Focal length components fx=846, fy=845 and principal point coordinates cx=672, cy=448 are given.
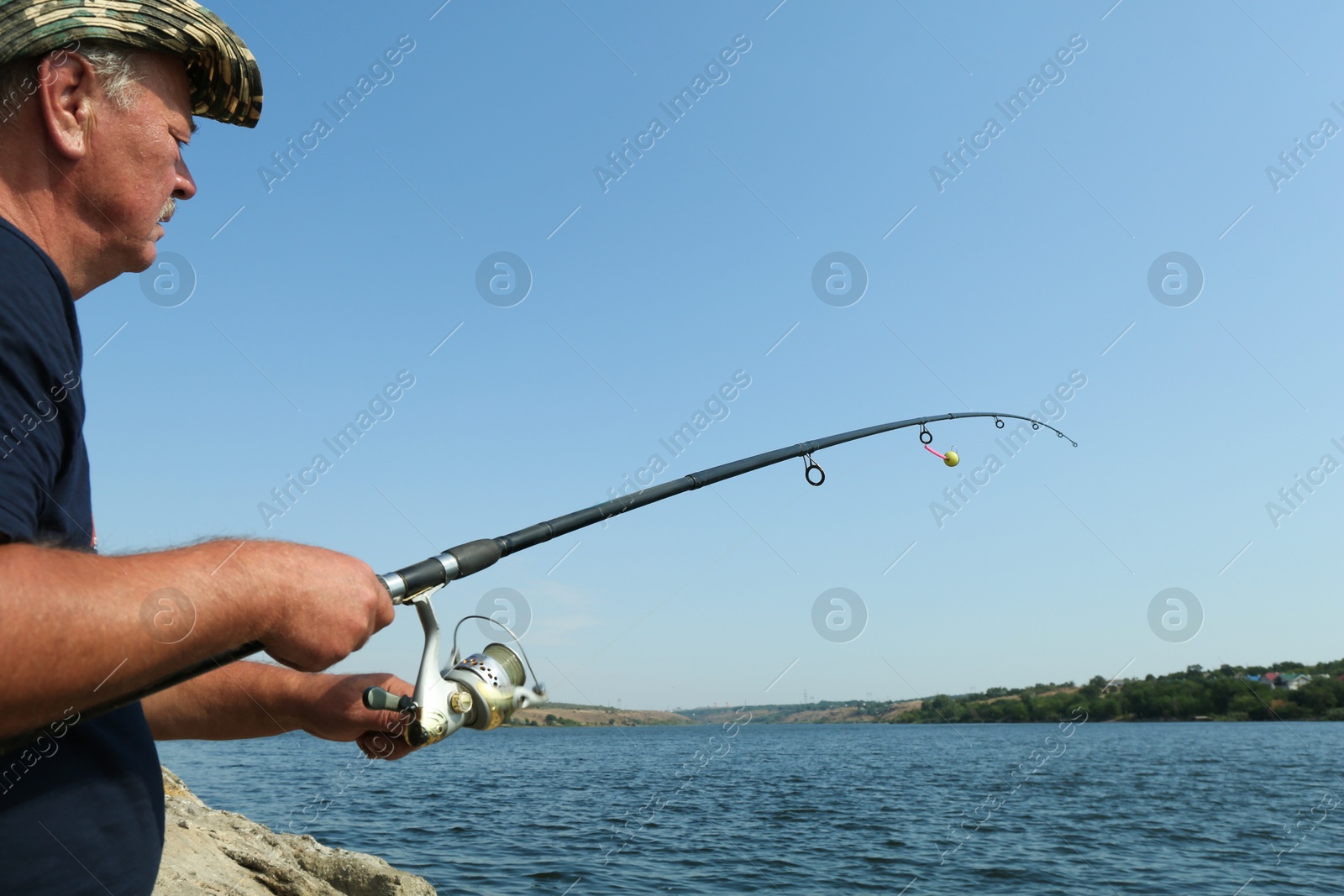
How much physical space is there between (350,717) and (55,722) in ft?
3.72

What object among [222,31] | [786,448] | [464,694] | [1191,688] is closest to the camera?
[222,31]

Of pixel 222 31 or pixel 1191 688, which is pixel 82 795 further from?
pixel 1191 688

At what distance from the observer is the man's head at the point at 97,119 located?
1475 mm

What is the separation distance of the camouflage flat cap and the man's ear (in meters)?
0.03

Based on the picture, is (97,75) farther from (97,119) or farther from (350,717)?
(350,717)

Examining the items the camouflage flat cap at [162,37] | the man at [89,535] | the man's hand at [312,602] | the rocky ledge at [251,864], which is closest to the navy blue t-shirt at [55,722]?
the man at [89,535]

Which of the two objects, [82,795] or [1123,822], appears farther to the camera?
[1123,822]

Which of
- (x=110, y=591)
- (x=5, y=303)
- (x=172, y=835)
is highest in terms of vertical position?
(x=5, y=303)

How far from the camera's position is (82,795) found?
57.1 inches

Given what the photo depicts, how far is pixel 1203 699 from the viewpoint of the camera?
4766 inches

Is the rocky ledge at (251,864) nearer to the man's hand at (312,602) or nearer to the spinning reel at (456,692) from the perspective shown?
the spinning reel at (456,692)

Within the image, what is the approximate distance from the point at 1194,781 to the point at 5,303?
47689mm

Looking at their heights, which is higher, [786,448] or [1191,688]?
[786,448]

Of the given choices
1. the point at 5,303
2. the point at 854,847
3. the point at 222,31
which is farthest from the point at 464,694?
the point at 854,847
